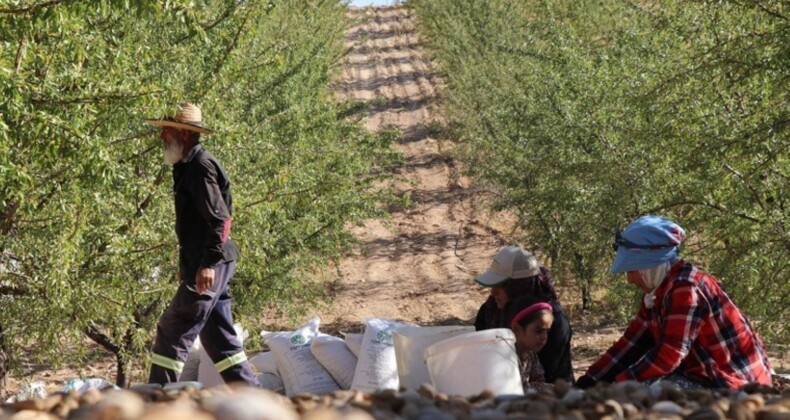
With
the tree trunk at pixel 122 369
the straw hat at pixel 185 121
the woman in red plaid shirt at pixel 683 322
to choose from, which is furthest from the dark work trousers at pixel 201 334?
the tree trunk at pixel 122 369

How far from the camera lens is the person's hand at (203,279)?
220 inches

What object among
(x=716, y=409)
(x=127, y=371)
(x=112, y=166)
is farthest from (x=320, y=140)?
(x=716, y=409)

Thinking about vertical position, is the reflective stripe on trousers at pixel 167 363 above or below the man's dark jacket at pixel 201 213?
below

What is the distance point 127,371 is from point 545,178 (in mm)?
4731

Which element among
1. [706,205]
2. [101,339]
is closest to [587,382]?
[706,205]

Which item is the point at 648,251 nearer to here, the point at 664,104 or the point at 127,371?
the point at 664,104

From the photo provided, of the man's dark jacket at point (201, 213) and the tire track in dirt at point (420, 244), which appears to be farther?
the tire track in dirt at point (420, 244)

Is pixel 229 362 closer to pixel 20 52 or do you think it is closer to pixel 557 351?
pixel 557 351

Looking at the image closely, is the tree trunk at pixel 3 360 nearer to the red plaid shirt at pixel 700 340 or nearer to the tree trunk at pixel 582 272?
the red plaid shirt at pixel 700 340

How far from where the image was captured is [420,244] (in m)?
18.9

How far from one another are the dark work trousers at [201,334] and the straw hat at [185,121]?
0.75 m

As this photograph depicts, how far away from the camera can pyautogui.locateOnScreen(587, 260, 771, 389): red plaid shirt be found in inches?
185

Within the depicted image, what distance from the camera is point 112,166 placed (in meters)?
5.86

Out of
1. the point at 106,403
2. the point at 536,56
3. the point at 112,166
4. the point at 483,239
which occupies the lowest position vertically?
the point at 483,239
